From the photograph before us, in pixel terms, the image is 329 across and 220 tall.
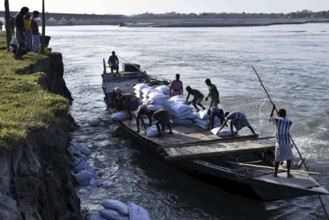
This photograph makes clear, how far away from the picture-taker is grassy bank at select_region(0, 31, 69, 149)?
7772mm

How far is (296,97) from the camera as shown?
2562 cm

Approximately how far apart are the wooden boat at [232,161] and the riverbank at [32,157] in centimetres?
347

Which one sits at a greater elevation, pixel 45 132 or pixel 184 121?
pixel 45 132

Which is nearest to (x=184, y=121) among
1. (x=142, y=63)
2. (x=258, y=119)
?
(x=258, y=119)

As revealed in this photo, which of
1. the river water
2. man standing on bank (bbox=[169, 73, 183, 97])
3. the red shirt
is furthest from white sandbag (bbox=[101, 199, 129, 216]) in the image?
the red shirt

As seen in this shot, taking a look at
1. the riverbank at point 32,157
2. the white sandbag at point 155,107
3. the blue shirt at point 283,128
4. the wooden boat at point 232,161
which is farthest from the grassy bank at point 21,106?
the blue shirt at point 283,128

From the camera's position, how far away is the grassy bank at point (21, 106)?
777cm

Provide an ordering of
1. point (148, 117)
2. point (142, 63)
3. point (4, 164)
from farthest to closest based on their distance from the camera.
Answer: point (142, 63)
point (148, 117)
point (4, 164)

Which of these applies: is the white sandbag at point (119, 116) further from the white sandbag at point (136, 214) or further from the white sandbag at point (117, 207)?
the white sandbag at point (136, 214)

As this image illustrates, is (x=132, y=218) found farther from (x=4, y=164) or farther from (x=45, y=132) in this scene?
(x=4, y=164)

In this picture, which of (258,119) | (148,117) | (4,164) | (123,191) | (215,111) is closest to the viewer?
(4,164)

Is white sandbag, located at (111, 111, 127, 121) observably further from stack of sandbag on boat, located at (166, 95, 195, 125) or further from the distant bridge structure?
the distant bridge structure

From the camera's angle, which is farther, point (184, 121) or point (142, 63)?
point (142, 63)

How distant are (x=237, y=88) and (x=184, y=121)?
14.1 metres
